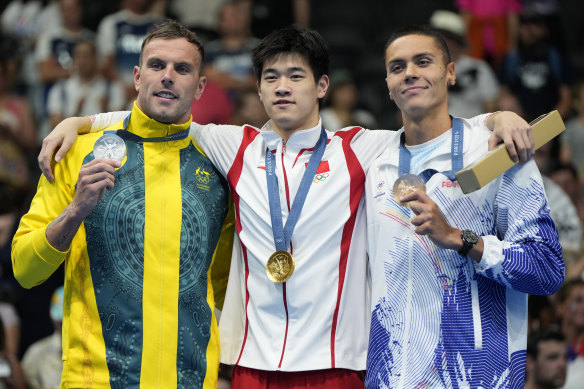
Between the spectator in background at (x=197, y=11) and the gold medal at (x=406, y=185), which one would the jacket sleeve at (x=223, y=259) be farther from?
the spectator in background at (x=197, y=11)

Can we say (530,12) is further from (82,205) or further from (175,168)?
(82,205)

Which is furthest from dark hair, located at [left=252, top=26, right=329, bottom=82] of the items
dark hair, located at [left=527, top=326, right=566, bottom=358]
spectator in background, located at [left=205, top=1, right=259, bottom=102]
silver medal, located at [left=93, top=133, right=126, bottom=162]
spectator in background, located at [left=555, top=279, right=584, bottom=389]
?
spectator in background, located at [left=205, top=1, right=259, bottom=102]

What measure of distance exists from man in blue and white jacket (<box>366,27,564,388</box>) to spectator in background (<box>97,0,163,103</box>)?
5.61 metres

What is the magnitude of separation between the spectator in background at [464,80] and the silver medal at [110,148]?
16.7ft

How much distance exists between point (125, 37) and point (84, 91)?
0.70 m

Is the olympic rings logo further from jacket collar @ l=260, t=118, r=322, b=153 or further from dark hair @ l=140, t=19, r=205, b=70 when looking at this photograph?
dark hair @ l=140, t=19, r=205, b=70

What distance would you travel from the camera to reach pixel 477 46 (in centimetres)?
996

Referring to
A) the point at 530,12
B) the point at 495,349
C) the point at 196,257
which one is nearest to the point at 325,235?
the point at 196,257

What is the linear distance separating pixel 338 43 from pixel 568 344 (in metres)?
4.79

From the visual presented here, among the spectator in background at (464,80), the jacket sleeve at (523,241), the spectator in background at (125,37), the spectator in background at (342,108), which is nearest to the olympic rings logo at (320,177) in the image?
the jacket sleeve at (523,241)

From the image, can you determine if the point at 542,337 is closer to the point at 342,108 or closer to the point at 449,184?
the point at 449,184

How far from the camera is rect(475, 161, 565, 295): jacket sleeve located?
3963mm

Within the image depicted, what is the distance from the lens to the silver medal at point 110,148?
165 inches

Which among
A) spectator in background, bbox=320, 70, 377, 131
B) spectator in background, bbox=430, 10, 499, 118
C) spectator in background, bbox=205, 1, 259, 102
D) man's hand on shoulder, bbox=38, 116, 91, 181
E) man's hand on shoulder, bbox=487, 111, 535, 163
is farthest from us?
spectator in background, bbox=205, 1, 259, 102
